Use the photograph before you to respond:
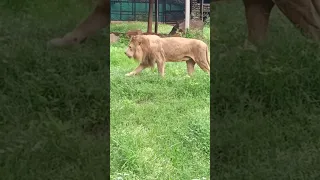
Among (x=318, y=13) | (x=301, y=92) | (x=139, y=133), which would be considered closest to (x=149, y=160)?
(x=139, y=133)

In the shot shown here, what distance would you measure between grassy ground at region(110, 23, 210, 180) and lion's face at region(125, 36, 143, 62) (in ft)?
0.35

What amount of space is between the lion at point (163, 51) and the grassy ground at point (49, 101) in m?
0.16

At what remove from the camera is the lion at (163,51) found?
2.61 meters

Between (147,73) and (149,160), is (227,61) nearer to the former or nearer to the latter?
(147,73)

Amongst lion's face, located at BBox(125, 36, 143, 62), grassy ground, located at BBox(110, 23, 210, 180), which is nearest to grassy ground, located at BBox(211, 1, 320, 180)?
grassy ground, located at BBox(110, 23, 210, 180)

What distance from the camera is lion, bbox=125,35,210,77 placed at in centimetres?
261

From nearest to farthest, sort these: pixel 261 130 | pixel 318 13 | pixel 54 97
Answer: pixel 261 130
pixel 54 97
pixel 318 13

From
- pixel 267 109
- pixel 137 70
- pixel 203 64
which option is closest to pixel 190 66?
pixel 203 64

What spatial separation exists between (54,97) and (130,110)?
0.97 ft

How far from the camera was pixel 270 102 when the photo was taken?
2125 mm

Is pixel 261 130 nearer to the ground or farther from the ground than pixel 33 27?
nearer to the ground

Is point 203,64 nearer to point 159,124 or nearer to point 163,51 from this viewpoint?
point 163,51

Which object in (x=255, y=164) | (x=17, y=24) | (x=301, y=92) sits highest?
(x=17, y=24)

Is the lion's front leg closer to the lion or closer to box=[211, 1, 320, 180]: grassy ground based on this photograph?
the lion
